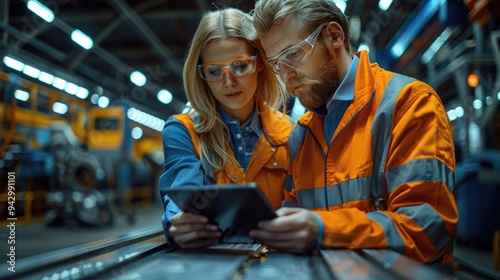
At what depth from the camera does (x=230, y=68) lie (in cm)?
166

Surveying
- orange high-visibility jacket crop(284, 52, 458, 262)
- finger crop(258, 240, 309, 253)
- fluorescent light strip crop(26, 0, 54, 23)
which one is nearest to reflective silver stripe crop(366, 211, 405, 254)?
orange high-visibility jacket crop(284, 52, 458, 262)

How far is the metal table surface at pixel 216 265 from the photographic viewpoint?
0.97 metres

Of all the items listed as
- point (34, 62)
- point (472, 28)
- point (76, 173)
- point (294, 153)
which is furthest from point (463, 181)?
point (76, 173)

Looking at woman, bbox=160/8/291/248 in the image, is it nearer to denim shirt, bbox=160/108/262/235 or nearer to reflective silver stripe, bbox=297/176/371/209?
denim shirt, bbox=160/108/262/235

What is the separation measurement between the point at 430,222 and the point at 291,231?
38 centimetres

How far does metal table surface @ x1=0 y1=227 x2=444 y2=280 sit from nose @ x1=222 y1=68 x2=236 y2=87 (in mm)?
641

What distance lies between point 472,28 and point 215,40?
3938 mm

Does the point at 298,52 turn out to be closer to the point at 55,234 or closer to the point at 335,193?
the point at 335,193

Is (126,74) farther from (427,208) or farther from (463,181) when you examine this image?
(427,208)

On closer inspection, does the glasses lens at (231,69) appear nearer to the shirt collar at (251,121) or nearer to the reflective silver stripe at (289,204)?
the shirt collar at (251,121)

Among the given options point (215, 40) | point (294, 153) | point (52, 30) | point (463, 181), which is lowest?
point (463, 181)

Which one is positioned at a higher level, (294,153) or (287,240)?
(294,153)

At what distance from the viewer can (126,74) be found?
17.8 feet

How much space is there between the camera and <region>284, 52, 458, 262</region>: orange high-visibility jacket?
1169mm
